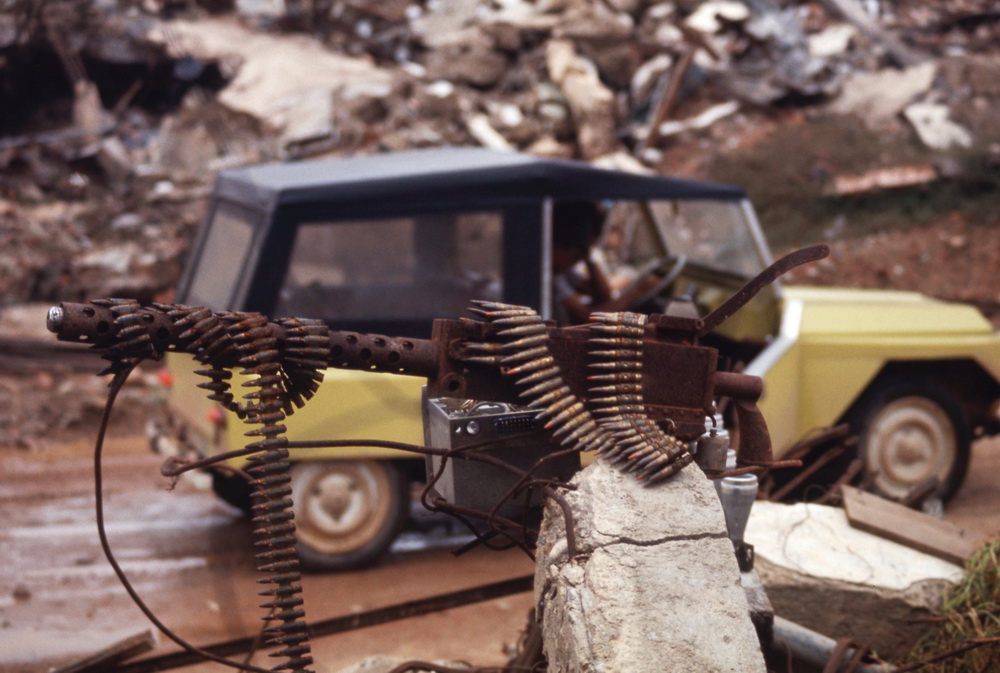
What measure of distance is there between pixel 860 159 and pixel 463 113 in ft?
17.8

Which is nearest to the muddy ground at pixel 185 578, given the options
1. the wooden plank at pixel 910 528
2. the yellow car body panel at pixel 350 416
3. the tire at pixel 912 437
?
the tire at pixel 912 437

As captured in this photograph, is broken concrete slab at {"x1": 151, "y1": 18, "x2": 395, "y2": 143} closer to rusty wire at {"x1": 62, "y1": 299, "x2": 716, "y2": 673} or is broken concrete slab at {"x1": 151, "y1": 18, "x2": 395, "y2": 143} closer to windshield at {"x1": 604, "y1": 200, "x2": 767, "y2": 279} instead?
windshield at {"x1": 604, "y1": 200, "x2": 767, "y2": 279}

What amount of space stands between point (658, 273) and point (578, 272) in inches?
25.2

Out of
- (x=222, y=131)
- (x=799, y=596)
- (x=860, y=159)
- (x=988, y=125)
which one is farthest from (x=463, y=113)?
(x=799, y=596)

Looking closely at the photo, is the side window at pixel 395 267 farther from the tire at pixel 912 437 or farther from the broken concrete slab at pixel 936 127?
the broken concrete slab at pixel 936 127

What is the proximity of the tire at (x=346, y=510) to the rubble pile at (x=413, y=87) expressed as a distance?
6255 millimetres

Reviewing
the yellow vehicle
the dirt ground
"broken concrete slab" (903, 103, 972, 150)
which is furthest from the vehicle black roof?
"broken concrete slab" (903, 103, 972, 150)

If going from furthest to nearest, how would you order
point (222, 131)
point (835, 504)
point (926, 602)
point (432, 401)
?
point (222, 131) → point (835, 504) → point (926, 602) → point (432, 401)

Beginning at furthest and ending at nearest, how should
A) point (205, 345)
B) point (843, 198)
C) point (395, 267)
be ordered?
point (843, 198) < point (395, 267) < point (205, 345)

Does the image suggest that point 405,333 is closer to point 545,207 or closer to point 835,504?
point 545,207

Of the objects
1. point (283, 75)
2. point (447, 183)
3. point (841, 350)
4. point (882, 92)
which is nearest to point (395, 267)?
point (447, 183)

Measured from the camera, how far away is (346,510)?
16.9 ft

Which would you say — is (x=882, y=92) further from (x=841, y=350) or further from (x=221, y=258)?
(x=221, y=258)

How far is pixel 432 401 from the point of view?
2.34 m
